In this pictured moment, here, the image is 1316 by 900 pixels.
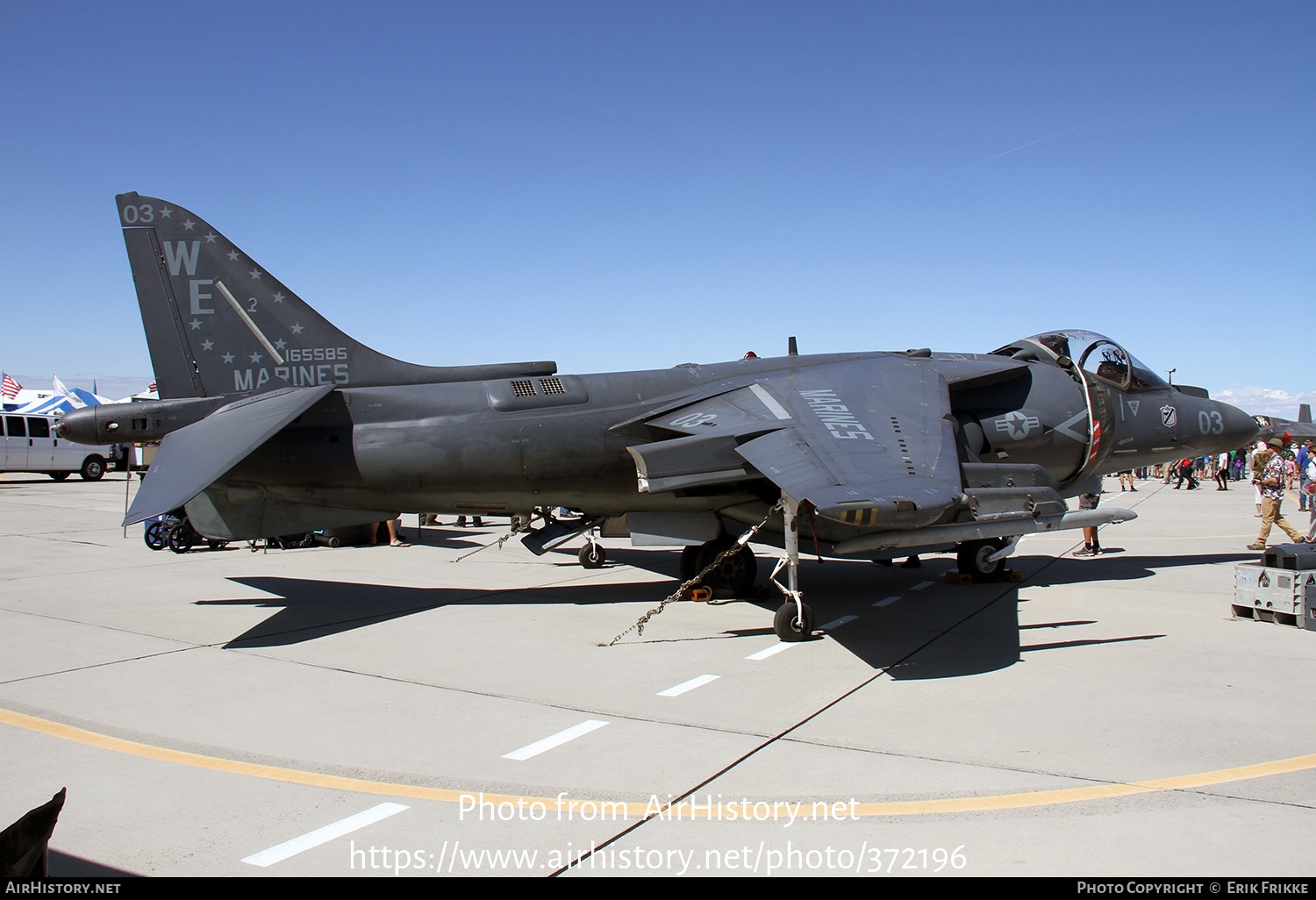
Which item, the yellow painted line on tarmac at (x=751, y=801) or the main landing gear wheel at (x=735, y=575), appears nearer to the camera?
the yellow painted line on tarmac at (x=751, y=801)

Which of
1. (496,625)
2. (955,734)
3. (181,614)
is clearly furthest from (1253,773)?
(181,614)

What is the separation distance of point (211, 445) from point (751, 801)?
22.8 feet

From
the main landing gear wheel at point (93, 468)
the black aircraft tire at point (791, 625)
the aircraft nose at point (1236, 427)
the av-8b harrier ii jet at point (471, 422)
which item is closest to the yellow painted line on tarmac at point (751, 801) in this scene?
the black aircraft tire at point (791, 625)

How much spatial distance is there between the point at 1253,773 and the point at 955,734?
1654 mm

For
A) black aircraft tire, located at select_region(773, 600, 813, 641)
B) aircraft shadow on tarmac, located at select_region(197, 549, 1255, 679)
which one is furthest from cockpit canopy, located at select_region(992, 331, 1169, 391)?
black aircraft tire, located at select_region(773, 600, 813, 641)

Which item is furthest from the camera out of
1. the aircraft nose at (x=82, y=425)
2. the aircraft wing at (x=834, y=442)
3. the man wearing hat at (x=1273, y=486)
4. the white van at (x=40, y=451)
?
the white van at (x=40, y=451)

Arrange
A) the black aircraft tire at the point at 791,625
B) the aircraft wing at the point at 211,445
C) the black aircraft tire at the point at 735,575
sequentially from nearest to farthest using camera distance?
1. the aircraft wing at the point at 211,445
2. the black aircraft tire at the point at 791,625
3. the black aircraft tire at the point at 735,575

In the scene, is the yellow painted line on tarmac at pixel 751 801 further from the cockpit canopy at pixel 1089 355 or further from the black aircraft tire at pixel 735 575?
the cockpit canopy at pixel 1089 355

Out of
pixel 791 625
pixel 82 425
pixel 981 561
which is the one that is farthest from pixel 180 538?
pixel 981 561

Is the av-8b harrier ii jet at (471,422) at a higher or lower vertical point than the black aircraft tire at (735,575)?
higher

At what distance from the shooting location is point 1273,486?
14.4 m

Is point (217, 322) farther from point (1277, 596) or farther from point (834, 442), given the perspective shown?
point (1277, 596)

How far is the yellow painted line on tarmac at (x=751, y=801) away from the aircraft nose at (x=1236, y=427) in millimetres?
9950

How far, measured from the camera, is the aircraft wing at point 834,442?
23.0 feet
